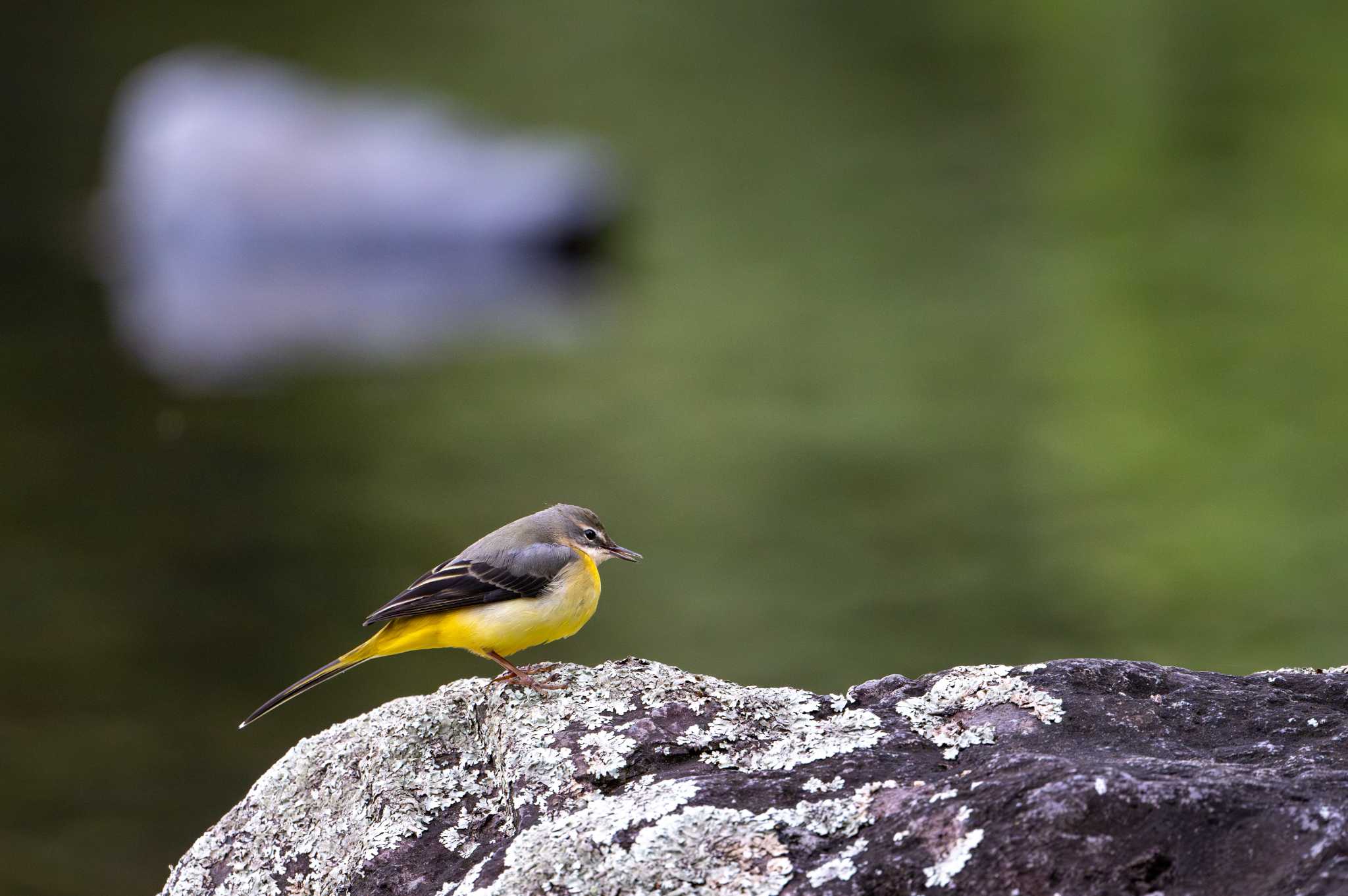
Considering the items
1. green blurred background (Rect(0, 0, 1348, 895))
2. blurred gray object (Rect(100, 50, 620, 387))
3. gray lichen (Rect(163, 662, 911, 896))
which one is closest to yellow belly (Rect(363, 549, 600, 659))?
gray lichen (Rect(163, 662, 911, 896))

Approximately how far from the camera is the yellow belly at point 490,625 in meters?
5.64

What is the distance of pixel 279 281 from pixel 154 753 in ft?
81.7

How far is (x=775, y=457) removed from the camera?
20.8 meters

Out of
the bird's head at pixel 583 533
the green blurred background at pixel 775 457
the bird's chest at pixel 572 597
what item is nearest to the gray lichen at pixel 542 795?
the bird's chest at pixel 572 597

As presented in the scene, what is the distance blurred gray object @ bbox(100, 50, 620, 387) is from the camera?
3831 cm

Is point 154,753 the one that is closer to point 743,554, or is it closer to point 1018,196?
point 743,554

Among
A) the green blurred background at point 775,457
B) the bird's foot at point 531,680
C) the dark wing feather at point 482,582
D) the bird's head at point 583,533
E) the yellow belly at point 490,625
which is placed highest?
the green blurred background at point 775,457

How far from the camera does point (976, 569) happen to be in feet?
54.3

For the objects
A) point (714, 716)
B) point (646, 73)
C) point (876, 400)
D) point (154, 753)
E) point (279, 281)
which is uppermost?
point (646, 73)

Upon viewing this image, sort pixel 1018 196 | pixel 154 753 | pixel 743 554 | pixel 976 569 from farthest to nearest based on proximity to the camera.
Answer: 1. pixel 1018 196
2. pixel 743 554
3. pixel 976 569
4. pixel 154 753

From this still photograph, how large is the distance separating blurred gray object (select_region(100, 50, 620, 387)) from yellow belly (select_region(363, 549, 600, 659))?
3002 centimetres

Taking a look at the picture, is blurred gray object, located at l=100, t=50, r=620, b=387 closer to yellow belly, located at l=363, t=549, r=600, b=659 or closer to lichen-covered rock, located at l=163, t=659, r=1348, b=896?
yellow belly, located at l=363, t=549, r=600, b=659

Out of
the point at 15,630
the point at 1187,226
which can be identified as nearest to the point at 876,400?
the point at 15,630

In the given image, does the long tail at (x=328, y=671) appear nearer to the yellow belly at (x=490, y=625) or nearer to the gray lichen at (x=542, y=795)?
the yellow belly at (x=490, y=625)
